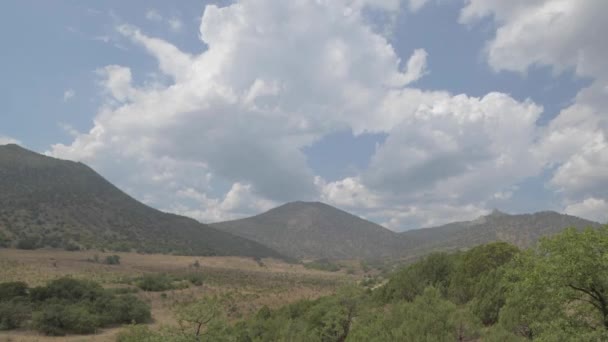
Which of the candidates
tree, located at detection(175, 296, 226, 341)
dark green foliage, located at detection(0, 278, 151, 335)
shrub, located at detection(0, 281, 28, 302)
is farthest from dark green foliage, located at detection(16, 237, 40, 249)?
tree, located at detection(175, 296, 226, 341)

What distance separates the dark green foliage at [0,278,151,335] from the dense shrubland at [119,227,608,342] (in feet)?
40.0

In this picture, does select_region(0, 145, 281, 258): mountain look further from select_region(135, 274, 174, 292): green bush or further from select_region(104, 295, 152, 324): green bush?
select_region(104, 295, 152, 324): green bush

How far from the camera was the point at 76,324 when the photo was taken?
3091 centimetres

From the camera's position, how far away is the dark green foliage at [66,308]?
3034 centimetres

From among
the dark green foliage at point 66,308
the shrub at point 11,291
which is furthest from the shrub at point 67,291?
the shrub at point 11,291

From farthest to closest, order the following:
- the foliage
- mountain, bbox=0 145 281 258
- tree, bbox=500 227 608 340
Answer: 1. mountain, bbox=0 145 281 258
2. the foliage
3. tree, bbox=500 227 608 340

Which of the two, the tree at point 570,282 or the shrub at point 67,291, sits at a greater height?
the tree at point 570,282

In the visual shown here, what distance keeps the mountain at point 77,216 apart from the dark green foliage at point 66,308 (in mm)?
43791

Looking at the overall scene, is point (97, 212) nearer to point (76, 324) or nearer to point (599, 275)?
point (76, 324)

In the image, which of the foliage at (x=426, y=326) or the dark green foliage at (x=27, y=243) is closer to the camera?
the foliage at (x=426, y=326)

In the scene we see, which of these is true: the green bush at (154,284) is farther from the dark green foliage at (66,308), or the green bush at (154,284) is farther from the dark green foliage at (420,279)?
the dark green foliage at (420,279)

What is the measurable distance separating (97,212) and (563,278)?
373 ft

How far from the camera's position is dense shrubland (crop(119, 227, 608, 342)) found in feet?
41.4

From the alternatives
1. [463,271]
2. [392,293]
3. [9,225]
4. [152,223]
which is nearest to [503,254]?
[463,271]
